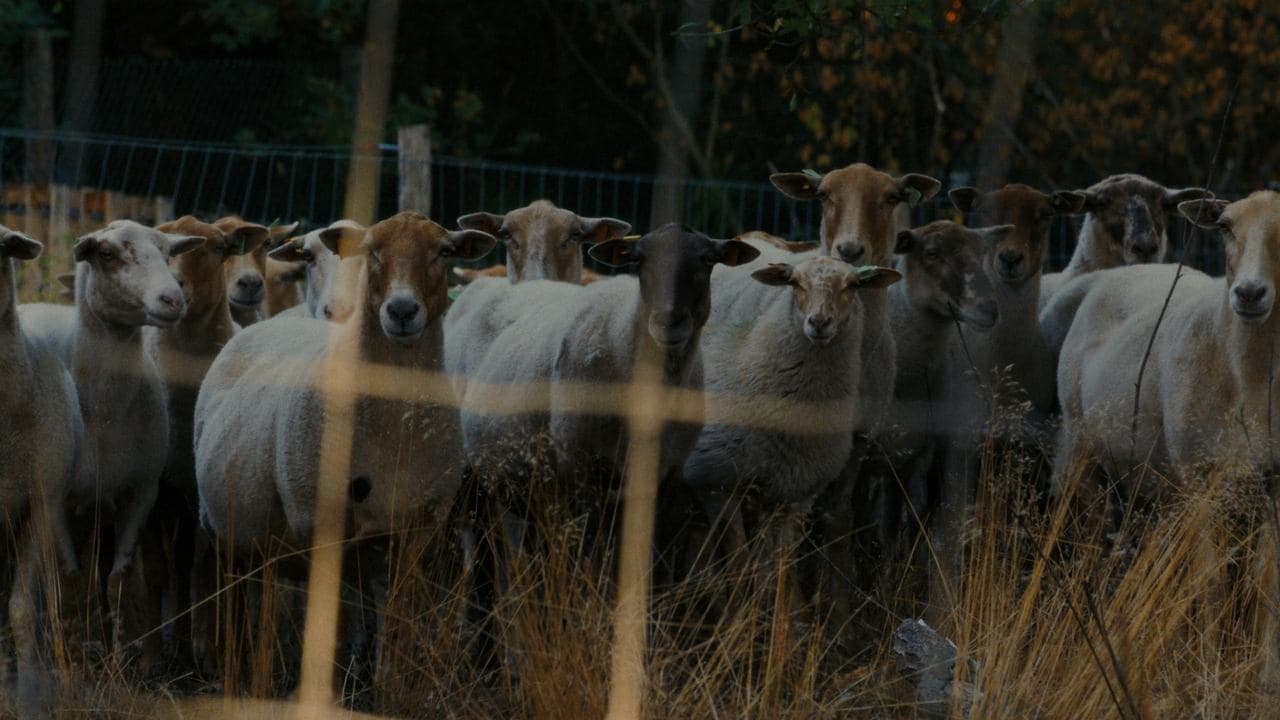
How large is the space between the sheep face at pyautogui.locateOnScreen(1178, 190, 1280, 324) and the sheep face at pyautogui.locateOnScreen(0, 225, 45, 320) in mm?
3697

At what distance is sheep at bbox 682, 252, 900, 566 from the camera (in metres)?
5.80

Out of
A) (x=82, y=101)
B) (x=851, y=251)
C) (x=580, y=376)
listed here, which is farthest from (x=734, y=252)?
(x=82, y=101)

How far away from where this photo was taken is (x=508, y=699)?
14.5ft

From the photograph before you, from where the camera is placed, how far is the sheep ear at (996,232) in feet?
22.2

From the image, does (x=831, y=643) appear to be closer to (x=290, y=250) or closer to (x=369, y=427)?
(x=369, y=427)

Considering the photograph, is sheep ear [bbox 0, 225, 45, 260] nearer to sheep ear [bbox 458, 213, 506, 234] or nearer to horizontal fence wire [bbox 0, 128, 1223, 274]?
sheep ear [bbox 458, 213, 506, 234]

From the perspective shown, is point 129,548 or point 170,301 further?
point 129,548

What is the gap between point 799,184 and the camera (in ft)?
22.3

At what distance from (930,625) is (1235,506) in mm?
963

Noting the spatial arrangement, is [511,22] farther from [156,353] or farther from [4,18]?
[156,353]

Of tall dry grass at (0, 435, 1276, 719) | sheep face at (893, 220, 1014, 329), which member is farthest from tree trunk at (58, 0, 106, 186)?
tall dry grass at (0, 435, 1276, 719)

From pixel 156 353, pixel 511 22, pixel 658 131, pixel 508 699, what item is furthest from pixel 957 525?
pixel 511 22

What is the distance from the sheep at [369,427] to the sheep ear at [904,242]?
6.20 feet

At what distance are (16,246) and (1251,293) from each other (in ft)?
12.8
